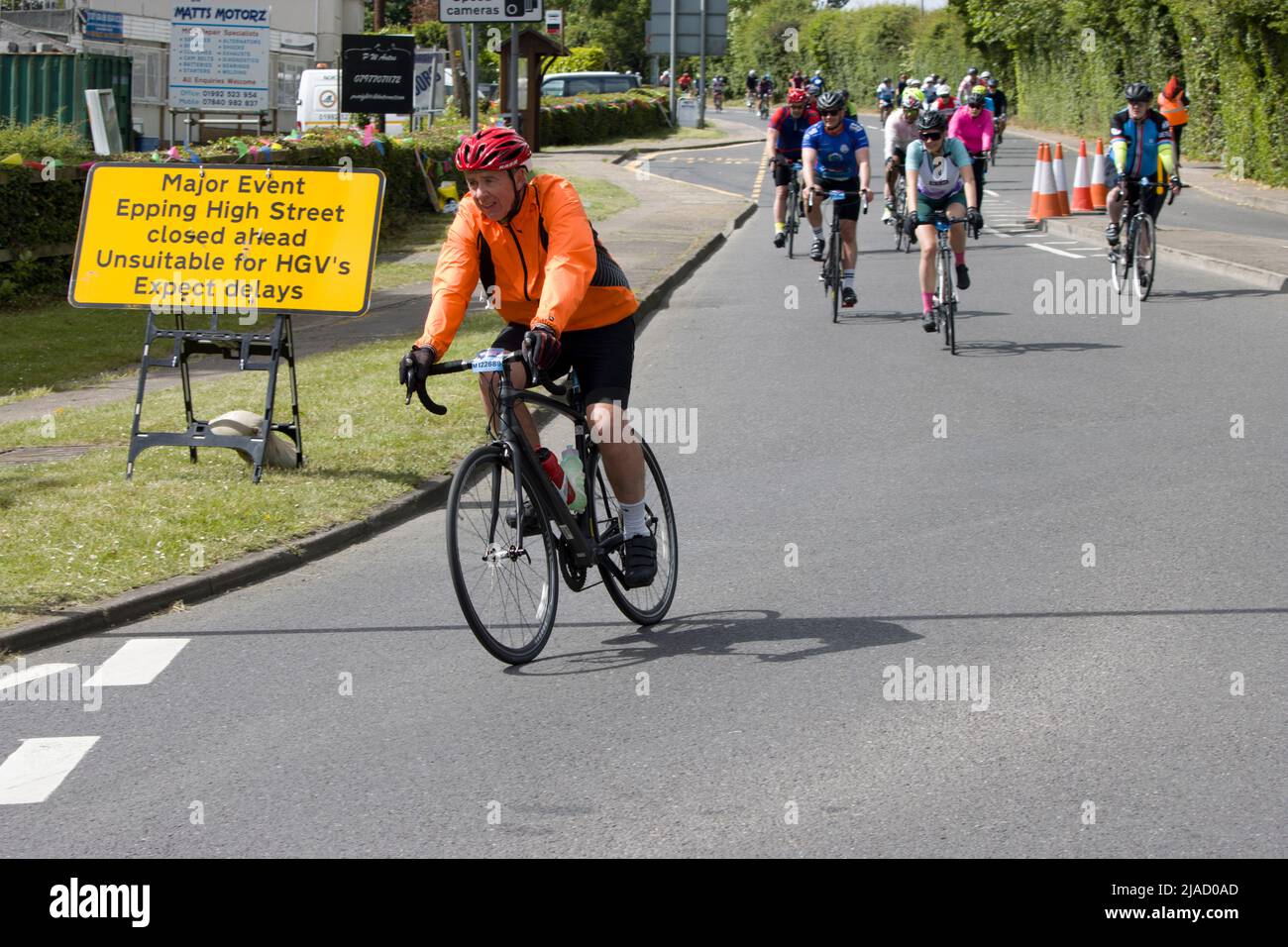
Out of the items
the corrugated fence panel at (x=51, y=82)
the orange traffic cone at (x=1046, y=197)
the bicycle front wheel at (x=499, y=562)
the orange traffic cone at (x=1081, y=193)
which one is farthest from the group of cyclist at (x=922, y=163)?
the corrugated fence panel at (x=51, y=82)

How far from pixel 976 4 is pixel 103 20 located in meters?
28.9

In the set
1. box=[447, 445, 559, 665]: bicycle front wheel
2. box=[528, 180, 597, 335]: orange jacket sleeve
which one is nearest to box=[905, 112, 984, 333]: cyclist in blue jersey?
box=[528, 180, 597, 335]: orange jacket sleeve

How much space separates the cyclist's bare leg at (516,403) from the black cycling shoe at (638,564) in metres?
0.59

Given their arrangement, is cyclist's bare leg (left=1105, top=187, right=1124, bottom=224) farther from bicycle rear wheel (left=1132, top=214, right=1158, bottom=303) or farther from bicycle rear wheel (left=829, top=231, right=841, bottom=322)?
bicycle rear wheel (left=829, top=231, right=841, bottom=322)

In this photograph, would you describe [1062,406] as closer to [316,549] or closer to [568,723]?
[316,549]

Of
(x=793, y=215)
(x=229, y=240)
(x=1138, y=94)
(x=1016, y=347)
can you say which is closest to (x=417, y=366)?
(x=229, y=240)

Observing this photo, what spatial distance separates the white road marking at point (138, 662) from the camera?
622 centimetres

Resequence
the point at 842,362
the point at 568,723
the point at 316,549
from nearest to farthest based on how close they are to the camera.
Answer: the point at 568,723 < the point at 316,549 < the point at 842,362

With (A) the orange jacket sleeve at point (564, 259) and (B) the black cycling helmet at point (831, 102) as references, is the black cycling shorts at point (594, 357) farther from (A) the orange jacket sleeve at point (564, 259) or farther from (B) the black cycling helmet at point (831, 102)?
(B) the black cycling helmet at point (831, 102)

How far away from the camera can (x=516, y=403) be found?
613 centimetres

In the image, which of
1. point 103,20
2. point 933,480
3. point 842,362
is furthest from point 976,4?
point 933,480

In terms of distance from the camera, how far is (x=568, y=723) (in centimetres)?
558

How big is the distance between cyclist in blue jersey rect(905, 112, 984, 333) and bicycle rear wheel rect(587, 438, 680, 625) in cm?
696

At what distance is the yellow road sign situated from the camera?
Result: 9.61 metres
